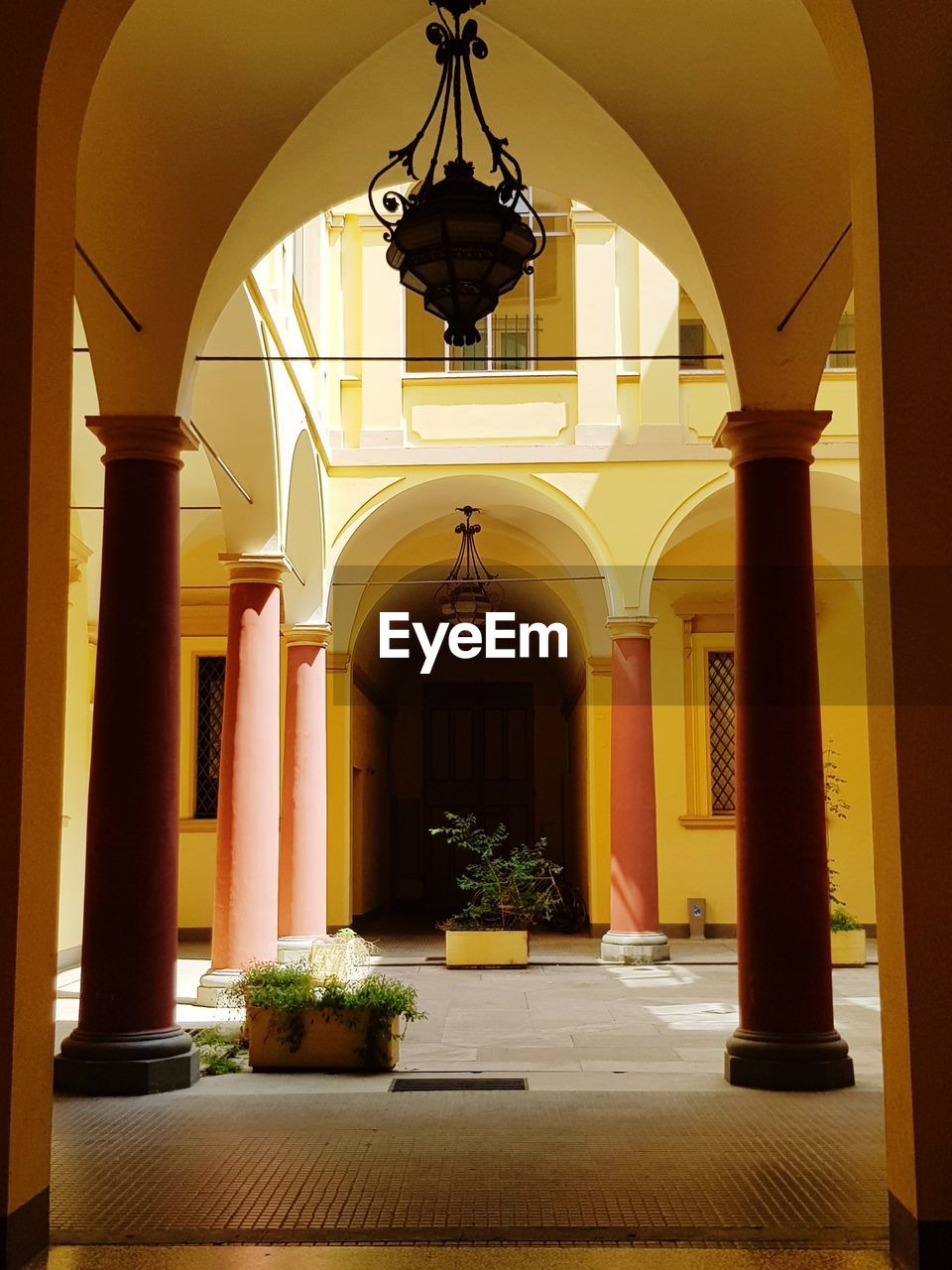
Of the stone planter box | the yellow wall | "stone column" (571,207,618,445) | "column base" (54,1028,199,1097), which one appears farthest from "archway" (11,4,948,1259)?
"stone column" (571,207,618,445)

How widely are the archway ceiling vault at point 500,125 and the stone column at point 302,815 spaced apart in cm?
664

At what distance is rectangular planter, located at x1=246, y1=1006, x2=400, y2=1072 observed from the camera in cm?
813

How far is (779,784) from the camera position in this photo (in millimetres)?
7359

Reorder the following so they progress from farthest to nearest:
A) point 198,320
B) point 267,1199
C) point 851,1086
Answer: point 198,320
point 851,1086
point 267,1199

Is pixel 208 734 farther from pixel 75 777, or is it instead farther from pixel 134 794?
pixel 134 794

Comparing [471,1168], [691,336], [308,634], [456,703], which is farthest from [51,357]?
[456,703]

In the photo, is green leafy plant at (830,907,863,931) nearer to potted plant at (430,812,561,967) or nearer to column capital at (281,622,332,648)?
potted plant at (430,812,561,967)

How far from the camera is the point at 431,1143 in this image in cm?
593

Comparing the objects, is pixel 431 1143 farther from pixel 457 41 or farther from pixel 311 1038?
pixel 457 41

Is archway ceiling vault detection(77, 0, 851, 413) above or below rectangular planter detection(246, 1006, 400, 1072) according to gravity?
above

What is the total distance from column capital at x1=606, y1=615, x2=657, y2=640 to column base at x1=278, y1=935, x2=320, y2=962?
464 centimetres

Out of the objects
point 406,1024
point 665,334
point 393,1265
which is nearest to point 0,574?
point 393,1265

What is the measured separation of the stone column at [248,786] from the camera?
11273mm

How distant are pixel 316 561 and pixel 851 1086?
30.4 ft
